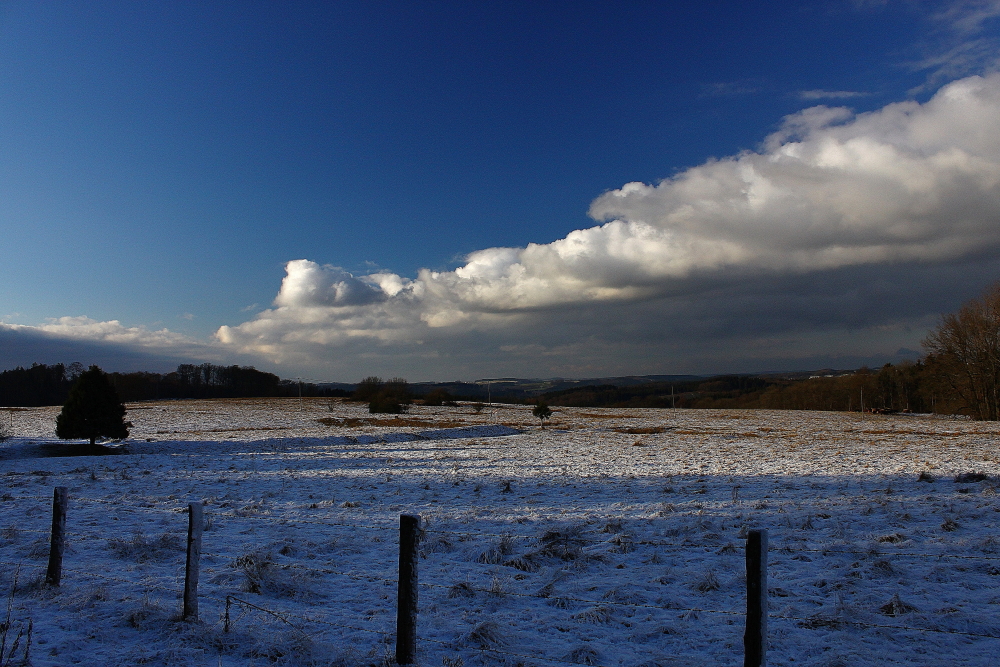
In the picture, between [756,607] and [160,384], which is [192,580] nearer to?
[756,607]

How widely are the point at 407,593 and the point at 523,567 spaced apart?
3.52 m

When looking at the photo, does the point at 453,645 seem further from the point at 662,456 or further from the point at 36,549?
the point at 662,456

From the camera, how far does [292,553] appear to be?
8383 mm

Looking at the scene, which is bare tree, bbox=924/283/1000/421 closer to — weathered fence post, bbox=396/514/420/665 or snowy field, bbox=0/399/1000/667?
snowy field, bbox=0/399/1000/667

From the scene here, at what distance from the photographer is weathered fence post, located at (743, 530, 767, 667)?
394cm

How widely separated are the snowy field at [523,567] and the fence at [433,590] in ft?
0.12

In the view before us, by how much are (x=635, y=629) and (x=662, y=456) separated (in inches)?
707

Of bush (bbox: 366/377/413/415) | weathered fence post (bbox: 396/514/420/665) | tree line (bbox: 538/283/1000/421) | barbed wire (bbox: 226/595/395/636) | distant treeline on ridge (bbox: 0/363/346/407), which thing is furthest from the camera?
distant treeline on ridge (bbox: 0/363/346/407)

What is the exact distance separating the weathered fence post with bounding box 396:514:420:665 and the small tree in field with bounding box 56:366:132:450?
25.7 m

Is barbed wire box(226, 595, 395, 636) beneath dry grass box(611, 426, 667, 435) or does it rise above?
above

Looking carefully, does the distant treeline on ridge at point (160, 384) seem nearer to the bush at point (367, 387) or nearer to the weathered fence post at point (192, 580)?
the bush at point (367, 387)

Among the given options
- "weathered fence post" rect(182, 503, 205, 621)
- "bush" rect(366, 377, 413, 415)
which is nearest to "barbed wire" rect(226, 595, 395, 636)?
"weathered fence post" rect(182, 503, 205, 621)

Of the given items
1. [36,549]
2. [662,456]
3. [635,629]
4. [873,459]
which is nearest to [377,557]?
Answer: [635,629]

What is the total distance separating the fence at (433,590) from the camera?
4703mm
